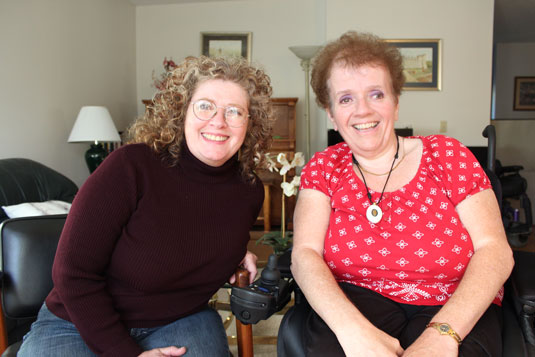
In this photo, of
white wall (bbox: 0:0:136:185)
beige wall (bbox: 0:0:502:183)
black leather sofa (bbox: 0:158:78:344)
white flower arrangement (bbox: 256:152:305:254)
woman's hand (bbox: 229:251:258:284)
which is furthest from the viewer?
beige wall (bbox: 0:0:502:183)

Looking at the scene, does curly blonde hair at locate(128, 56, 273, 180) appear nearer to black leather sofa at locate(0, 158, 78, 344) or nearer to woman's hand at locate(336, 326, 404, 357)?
woman's hand at locate(336, 326, 404, 357)

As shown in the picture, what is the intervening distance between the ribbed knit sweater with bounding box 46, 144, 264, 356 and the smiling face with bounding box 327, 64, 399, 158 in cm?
40

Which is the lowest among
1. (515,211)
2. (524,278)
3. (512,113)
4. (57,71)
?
(515,211)

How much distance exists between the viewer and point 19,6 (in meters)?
3.34

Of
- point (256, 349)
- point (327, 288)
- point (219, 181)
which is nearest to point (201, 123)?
point (219, 181)

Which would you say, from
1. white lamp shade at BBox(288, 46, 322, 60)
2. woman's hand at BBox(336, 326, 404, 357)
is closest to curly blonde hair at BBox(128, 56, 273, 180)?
woman's hand at BBox(336, 326, 404, 357)

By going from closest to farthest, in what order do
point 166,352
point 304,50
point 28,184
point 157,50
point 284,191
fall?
1. point 166,352
2. point 284,191
3. point 28,184
4. point 304,50
5. point 157,50

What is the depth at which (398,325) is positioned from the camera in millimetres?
1070

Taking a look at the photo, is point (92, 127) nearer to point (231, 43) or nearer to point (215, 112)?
point (231, 43)

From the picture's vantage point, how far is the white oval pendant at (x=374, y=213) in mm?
1160

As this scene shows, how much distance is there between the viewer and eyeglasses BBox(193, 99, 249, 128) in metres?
1.17

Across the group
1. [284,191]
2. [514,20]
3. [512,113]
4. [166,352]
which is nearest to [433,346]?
[166,352]

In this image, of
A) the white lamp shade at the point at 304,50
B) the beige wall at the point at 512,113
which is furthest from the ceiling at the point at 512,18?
the white lamp shade at the point at 304,50

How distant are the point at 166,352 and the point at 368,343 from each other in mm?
502
